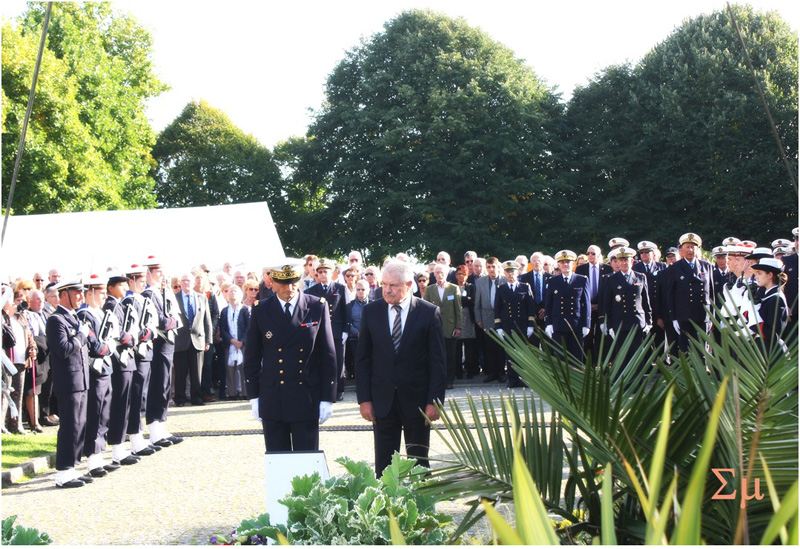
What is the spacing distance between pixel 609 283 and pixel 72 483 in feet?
31.0

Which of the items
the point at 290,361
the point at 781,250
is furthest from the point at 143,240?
the point at 290,361

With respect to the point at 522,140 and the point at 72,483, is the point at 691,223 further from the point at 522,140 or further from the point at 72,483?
the point at 72,483

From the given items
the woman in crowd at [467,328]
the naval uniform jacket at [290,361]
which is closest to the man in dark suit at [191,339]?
the woman in crowd at [467,328]

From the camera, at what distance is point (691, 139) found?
3397 cm

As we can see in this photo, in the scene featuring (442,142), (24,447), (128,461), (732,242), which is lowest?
(128,461)

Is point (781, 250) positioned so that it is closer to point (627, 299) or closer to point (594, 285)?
point (627, 299)

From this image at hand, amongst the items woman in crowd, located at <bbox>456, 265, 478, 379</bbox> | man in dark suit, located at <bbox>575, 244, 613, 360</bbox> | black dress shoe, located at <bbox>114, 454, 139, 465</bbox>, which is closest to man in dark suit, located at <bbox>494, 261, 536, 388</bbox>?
woman in crowd, located at <bbox>456, 265, 478, 379</bbox>

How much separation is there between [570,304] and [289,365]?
8.57 m

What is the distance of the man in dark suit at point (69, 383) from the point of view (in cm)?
807

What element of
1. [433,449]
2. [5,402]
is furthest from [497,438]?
[5,402]

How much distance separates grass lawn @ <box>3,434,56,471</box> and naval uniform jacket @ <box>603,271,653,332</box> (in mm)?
8650

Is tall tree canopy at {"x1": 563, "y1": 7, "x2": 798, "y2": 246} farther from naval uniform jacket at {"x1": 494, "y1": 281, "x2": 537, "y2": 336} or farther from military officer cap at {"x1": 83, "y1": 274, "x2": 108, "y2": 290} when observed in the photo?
military officer cap at {"x1": 83, "y1": 274, "x2": 108, "y2": 290}

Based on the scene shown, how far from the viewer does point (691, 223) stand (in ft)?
115

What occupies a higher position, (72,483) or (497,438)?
(497,438)
